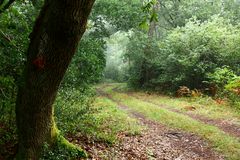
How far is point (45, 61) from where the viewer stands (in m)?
4.61

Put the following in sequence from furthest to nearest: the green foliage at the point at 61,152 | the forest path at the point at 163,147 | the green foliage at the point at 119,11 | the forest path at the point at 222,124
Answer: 1. the green foliage at the point at 119,11
2. the forest path at the point at 222,124
3. the forest path at the point at 163,147
4. the green foliage at the point at 61,152

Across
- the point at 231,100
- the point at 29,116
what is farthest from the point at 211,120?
the point at 29,116

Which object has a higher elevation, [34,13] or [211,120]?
[34,13]

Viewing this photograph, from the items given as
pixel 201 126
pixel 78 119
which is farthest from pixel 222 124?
pixel 78 119

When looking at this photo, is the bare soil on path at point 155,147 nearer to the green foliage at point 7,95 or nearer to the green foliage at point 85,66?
the green foliage at point 7,95

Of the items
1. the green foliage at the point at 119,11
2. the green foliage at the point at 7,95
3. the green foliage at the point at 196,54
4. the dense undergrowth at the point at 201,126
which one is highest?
the green foliage at the point at 119,11

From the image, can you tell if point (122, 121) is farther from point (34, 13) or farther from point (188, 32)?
point (188, 32)

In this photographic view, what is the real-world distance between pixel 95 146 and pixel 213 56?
1692cm

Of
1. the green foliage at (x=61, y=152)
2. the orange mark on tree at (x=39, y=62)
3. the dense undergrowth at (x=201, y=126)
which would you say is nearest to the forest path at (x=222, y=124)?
the dense undergrowth at (x=201, y=126)

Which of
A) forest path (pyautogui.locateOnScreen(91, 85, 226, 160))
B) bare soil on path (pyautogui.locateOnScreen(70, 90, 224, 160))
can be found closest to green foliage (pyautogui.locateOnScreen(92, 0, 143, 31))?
forest path (pyautogui.locateOnScreen(91, 85, 226, 160))

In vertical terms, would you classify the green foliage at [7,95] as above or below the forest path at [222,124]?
above

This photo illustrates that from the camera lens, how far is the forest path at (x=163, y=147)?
28.7 feet

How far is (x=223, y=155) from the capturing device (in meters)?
9.30

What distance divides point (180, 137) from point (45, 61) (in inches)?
317
